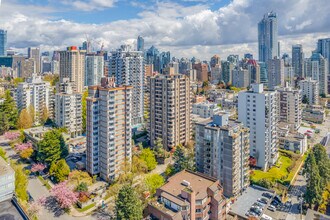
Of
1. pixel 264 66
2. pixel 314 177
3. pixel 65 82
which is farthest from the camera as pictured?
pixel 264 66

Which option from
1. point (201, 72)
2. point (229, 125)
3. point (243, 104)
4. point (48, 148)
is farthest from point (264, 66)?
point (48, 148)

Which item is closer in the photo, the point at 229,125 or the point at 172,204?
the point at 172,204

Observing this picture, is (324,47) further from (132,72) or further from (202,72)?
(132,72)

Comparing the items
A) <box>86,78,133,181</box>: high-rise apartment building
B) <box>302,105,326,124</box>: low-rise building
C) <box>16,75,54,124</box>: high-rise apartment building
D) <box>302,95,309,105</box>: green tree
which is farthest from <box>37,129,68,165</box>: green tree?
<box>302,95,309,105</box>: green tree

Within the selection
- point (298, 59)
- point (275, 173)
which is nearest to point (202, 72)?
point (298, 59)

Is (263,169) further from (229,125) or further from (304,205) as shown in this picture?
(229,125)

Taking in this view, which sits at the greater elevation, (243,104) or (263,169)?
(243,104)
